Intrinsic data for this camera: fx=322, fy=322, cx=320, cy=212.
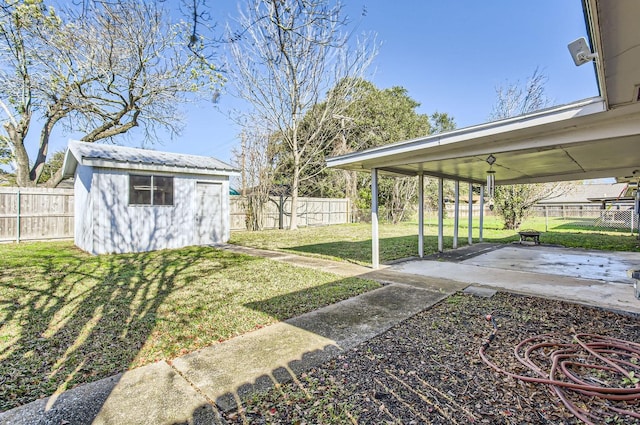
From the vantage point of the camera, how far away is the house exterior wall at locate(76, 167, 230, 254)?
825 cm

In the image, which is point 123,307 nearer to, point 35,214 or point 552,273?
point 552,273

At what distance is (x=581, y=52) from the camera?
261 centimetres

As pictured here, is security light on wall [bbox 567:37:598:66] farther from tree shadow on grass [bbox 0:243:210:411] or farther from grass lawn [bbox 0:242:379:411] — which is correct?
tree shadow on grass [bbox 0:243:210:411]

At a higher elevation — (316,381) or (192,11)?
(192,11)

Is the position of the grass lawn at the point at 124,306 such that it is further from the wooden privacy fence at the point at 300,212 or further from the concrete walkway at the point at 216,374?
the wooden privacy fence at the point at 300,212

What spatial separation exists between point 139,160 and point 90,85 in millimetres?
7184

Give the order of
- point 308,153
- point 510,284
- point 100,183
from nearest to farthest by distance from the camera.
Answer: point 510,284 → point 100,183 → point 308,153

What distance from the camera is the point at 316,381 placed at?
2.37 m

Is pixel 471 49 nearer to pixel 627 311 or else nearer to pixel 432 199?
pixel 627 311

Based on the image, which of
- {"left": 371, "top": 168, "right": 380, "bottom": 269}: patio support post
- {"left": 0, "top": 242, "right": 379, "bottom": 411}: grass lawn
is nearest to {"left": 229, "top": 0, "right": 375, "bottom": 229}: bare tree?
{"left": 371, "top": 168, "right": 380, "bottom": 269}: patio support post

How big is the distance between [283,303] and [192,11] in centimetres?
338

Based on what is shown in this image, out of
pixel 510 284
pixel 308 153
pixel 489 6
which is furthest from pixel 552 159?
pixel 308 153

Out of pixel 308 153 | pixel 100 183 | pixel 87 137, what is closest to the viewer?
pixel 100 183

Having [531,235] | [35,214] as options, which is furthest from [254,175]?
[531,235]
